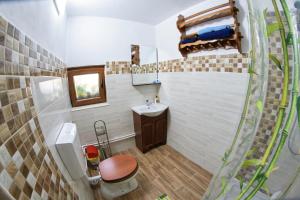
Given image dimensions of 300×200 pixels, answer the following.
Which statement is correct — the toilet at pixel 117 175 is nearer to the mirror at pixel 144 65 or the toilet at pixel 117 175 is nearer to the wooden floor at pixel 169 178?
the wooden floor at pixel 169 178

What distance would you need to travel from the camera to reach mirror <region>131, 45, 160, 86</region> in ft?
8.18

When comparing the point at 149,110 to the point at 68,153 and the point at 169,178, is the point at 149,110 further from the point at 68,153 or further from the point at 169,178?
the point at 68,153

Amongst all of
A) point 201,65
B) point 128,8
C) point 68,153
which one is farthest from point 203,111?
point 128,8

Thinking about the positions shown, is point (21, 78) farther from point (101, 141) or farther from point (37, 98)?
A: point (101, 141)

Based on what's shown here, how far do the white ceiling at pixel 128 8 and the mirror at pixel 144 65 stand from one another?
556mm

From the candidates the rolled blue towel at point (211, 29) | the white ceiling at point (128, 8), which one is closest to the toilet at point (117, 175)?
the rolled blue towel at point (211, 29)

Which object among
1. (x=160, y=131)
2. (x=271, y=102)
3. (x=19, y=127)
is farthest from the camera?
(x=160, y=131)

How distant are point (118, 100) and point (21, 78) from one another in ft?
6.59

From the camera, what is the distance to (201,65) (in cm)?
185

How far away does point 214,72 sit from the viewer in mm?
1703

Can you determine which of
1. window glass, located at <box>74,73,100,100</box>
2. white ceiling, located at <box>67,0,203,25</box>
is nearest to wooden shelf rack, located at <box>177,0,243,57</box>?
white ceiling, located at <box>67,0,203,25</box>

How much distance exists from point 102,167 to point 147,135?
3.34 feet

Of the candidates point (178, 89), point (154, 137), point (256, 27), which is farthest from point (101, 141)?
point (256, 27)

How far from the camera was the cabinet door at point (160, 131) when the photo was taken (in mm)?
2496
